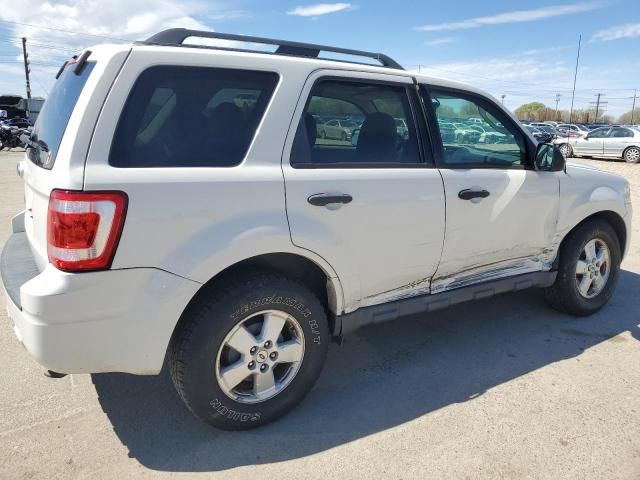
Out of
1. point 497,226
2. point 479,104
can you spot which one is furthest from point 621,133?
point 497,226

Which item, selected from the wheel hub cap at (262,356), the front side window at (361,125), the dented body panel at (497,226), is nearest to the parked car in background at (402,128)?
the front side window at (361,125)

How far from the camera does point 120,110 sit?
2.13 m

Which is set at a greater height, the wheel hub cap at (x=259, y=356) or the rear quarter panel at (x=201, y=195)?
the rear quarter panel at (x=201, y=195)

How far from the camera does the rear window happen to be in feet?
7.45

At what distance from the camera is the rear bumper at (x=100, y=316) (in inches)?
80.7

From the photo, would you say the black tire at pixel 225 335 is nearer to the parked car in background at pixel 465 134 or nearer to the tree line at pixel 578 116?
the parked car in background at pixel 465 134

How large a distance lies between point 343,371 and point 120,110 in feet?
6.82

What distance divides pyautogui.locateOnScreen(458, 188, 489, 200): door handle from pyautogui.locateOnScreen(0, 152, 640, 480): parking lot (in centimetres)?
114

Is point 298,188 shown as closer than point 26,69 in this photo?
Yes

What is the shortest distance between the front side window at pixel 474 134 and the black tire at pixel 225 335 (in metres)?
1.36

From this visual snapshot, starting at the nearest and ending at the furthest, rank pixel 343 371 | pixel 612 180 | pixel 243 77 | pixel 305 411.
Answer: pixel 243 77, pixel 305 411, pixel 343 371, pixel 612 180

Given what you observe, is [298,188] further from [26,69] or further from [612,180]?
[26,69]

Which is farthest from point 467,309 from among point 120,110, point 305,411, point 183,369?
point 120,110

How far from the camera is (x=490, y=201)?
129 inches
